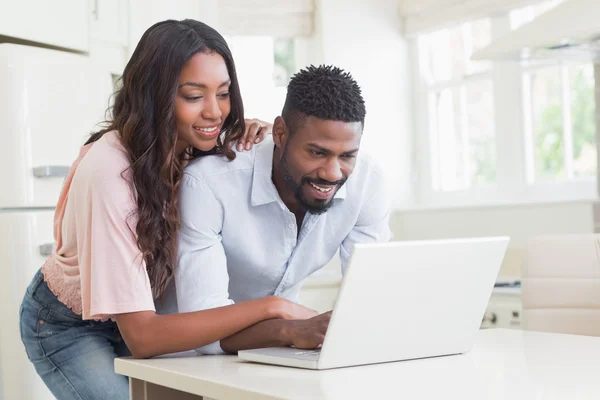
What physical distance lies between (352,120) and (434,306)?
0.39 meters

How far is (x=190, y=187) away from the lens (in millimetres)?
1600

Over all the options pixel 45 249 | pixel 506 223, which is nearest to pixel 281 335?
pixel 45 249

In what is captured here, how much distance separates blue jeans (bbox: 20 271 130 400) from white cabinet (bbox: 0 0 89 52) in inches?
46.5

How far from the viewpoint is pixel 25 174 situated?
8.75 feet

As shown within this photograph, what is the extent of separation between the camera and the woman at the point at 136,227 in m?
1.47

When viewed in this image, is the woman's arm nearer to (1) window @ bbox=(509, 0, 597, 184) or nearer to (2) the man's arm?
(2) the man's arm

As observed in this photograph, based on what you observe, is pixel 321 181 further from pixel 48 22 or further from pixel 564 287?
pixel 48 22

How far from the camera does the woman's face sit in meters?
1.66

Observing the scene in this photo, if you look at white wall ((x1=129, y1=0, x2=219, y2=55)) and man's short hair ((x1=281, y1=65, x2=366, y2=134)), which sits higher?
white wall ((x1=129, y1=0, x2=219, y2=55))

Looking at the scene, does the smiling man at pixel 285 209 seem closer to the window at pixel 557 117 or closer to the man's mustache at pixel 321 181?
the man's mustache at pixel 321 181

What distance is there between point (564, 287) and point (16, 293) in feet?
5.37

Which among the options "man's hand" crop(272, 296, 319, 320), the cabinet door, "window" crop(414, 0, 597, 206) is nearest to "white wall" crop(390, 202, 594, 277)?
"window" crop(414, 0, 597, 206)

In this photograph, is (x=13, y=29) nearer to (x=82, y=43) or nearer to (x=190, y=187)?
(x=82, y=43)

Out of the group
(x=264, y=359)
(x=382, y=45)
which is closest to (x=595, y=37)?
(x=264, y=359)
